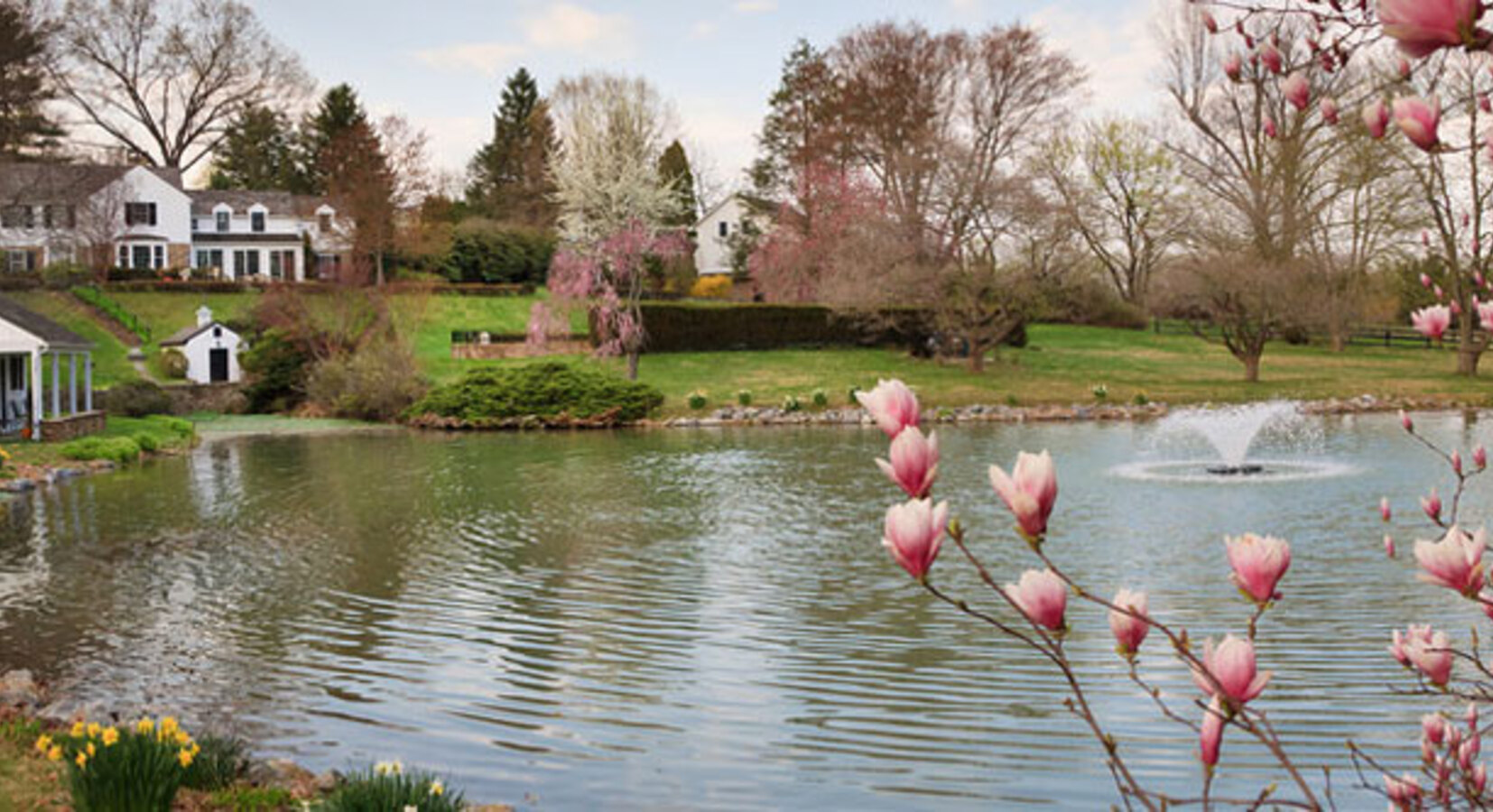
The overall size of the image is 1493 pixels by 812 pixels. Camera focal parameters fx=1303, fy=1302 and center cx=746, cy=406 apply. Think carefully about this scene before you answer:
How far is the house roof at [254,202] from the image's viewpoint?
57.7m

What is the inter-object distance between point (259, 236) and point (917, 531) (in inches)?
2358

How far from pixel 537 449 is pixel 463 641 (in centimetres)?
1569

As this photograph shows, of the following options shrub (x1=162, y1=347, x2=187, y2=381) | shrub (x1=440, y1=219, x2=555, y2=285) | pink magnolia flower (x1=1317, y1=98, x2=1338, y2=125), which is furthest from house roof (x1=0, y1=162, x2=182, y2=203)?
pink magnolia flower (x1=1317, y1=98, x2=1338, y2=125)

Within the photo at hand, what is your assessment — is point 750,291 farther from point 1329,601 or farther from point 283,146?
point 1329,601

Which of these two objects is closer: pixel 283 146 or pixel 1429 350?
pixel 1429 350

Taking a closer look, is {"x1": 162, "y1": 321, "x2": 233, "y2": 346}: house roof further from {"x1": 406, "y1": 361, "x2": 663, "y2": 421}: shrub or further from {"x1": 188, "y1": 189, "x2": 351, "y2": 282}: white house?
{"x1": 188, "y1": 189, "x2": 351, "y2": 282}: white house

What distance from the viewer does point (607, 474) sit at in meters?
19.8

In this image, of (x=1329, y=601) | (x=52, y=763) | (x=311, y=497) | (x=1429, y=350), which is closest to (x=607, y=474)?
(x=311, y=497)

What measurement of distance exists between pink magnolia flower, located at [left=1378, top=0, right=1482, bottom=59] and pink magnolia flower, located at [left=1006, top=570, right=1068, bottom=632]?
0.91 metres

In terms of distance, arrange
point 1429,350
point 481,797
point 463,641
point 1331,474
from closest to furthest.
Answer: point 481,797, point 463,641, point 1331,474, point 1429,350

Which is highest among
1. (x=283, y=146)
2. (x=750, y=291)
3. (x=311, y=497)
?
(x=283, y=146)

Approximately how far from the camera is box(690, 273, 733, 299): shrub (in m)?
54.0

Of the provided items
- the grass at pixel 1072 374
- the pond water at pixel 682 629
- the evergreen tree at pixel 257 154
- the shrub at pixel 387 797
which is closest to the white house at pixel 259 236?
the evergreen tree at pixel 257 154

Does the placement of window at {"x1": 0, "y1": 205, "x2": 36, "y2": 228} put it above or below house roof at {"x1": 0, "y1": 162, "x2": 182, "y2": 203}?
below
